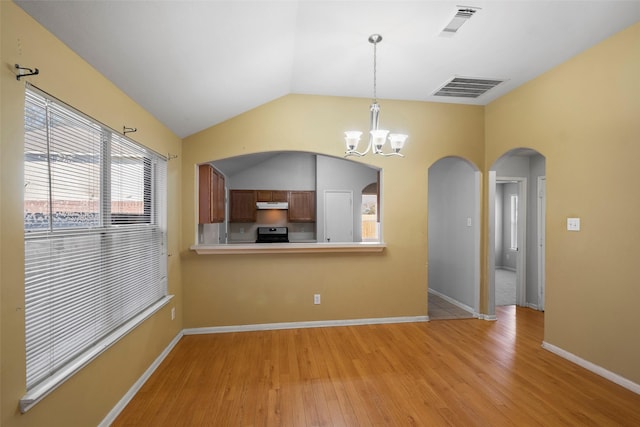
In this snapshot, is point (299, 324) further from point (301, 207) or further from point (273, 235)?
point (301, 207)

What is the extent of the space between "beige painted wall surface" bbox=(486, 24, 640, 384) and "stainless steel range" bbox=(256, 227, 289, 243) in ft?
15.4

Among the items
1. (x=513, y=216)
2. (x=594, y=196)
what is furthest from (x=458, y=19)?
(x=513, y=216)

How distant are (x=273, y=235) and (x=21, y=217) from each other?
5294mm

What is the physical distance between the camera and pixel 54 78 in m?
1.59

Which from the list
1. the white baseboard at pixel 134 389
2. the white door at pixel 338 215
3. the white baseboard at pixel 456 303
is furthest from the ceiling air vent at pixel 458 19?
the white door at pixel 338 215

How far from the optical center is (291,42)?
8.48 feet

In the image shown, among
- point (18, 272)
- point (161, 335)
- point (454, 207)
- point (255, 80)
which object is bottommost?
point (161, 335)

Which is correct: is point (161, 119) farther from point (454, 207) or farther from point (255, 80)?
point (454, 207)

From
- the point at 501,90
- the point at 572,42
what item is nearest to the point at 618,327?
the point at 572,42

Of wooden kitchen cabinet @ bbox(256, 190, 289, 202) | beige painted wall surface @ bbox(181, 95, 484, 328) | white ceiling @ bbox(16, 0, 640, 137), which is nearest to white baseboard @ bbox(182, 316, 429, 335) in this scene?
beige painted wall surface @ bbox(181, 95, 484, 328)

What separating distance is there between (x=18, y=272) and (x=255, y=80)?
2.40 m

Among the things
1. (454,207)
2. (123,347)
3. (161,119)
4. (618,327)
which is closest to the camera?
(123,347)

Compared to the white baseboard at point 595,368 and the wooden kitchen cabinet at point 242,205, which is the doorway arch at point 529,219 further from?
the wooden kitchen cabinet at point 242,205

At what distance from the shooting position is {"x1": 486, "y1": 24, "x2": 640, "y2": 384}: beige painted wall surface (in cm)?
243
